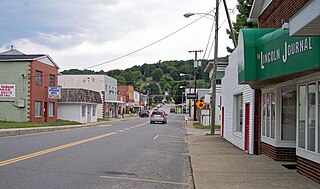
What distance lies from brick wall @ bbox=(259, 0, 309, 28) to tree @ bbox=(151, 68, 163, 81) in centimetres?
12828

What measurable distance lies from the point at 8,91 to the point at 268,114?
29901mm

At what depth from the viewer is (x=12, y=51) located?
5503cm

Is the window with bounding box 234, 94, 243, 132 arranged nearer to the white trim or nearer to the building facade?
the building facade

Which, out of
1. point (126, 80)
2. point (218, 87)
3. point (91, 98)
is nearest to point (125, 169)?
point (218, 87)

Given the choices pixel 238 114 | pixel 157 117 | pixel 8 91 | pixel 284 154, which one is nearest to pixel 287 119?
pixel 284 154

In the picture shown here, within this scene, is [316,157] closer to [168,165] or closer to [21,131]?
A: [168,165]

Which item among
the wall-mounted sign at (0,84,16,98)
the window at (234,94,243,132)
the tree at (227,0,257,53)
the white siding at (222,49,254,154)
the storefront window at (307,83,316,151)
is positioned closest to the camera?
the storefront window at (307,83,316,151)

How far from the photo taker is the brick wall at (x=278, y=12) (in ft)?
38.4

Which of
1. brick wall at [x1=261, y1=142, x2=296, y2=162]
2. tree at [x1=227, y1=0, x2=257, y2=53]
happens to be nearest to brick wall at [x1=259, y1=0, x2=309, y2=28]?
brick wall at [x1=261, y1=142, x2=296, y2=162]

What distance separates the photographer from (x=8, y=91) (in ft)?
125

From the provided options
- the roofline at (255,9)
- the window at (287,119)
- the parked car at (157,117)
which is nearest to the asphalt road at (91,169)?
the window at (287,119)

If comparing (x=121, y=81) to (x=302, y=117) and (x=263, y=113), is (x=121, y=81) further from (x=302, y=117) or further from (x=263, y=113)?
(x=302, y=117)

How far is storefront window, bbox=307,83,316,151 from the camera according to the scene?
387 inches

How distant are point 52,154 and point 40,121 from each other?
1040 inches
